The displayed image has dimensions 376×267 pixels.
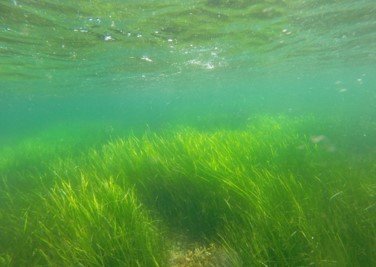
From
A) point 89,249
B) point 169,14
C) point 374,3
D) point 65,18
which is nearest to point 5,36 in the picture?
point 65,18

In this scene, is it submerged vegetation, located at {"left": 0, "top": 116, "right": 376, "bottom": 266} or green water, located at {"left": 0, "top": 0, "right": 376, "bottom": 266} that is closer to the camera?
submerged vegetation, located at {"left": 0, "top": 116, "right": 376, "bottom": 266}

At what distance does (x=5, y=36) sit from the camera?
48.1 feet

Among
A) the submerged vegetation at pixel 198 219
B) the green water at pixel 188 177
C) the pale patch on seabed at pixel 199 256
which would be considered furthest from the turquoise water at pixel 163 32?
the pale patch on seabed at pixel 199 256

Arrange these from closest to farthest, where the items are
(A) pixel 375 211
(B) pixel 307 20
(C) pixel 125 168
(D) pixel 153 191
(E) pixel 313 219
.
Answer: (E) pixel 313 219 < (A) pixel 375 211 < (D) pixel 153 191 < (C) pixel 125 168 < (B) pixel 307 20

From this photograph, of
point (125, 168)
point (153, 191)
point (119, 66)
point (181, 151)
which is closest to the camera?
point (153, 191)

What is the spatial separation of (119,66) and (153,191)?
21.1 meters

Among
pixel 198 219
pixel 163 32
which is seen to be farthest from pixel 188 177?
pixel 163 32

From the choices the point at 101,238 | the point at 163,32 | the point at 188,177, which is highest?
the point at 163,32

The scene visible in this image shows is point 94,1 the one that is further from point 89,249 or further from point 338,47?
point 338,47

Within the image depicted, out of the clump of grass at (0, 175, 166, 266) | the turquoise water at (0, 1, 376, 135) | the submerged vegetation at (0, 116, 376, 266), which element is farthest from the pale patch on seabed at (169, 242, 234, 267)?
the turquoise water at (0, 1, 376, 135)

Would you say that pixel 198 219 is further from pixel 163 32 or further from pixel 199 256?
pixel 163 32

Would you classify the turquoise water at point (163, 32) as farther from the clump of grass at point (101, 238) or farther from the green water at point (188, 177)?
the clump of grass at point (101, 238)

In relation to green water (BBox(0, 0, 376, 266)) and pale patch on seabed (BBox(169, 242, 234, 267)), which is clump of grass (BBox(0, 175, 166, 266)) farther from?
pale patch on seabed (BBox(169, 242, 234, 267))

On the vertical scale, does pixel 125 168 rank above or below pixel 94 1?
below
